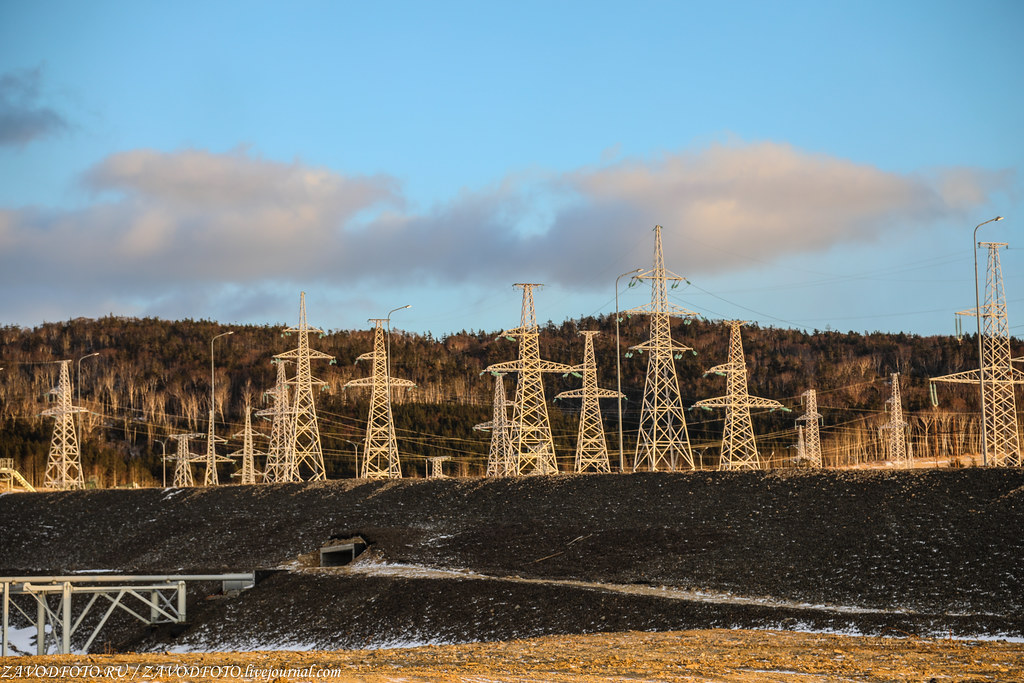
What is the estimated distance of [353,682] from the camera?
20.1 meters

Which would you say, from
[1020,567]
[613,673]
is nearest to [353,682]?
[613,673]

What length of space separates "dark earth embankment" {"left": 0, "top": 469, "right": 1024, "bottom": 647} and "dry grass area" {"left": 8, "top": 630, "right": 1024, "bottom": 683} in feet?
11.4

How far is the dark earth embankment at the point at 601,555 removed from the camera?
36219mm

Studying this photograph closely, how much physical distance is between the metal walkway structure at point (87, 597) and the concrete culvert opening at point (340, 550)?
187 inches

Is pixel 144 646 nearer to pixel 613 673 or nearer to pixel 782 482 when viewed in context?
pixel 613 673

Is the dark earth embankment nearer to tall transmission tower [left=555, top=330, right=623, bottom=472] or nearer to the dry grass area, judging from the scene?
the dry grass area

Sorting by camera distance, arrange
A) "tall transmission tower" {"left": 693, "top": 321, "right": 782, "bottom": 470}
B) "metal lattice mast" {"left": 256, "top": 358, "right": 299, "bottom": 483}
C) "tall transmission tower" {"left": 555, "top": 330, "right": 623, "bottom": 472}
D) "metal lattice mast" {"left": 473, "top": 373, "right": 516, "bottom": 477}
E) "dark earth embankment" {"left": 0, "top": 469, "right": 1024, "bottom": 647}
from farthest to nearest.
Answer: "metal lattice mast" {"left": 473, "top": 373, "right": 516, "bottom": 477} < "metal lattice mast" {"left": 256, "top": 358, "right": 299, "bottom": 483} < "tall transmission tower" {"left": 555, "top": 330, "right": 623, "bottom": 472} < "tall transmission tower" {"left": 693, "top": 321, "right": 782, "bottom": 470} < "dark earth embankment" {"left": 0, "top": 469, "right": 1024, "bottom": 647}

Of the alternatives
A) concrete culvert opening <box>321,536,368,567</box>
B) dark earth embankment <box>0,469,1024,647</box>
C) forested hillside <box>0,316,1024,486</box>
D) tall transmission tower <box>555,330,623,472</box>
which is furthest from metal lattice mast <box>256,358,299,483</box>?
forested hillside <box>0,316,1024,486</box>

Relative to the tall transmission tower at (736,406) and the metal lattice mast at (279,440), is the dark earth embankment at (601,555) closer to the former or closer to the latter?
the metal lattice mast at (279,440)

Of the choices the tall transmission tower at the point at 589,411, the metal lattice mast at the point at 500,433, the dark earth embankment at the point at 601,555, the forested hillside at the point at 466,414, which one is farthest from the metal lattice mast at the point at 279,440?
the forested hillside at the point at 466,414

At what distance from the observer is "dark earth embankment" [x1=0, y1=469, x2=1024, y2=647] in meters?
36.2

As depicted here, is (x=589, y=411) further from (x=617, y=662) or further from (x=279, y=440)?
(x=617, y=662)

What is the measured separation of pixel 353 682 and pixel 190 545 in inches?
1609

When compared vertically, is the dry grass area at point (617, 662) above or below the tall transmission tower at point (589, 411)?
below
